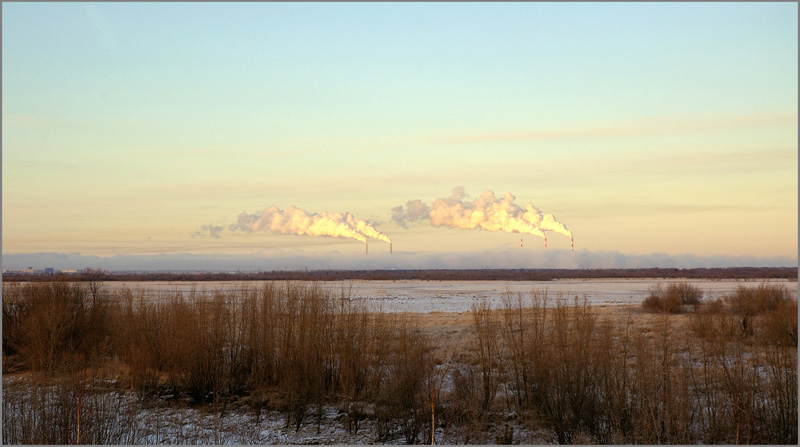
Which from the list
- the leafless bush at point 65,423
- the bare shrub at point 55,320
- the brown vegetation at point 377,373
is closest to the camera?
the leafless bush at point 65,423

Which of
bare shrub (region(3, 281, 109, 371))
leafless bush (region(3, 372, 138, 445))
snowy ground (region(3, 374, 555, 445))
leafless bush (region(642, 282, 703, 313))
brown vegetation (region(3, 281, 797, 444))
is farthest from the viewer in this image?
leafless bush (region(642, 282, 703, 313))

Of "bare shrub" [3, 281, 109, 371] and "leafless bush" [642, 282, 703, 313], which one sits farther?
"leafless bush" [642, 282, 703, 313]

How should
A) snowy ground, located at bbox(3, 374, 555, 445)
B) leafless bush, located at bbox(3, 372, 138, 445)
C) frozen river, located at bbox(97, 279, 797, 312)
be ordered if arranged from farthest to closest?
frozen river, located at bbox(97, 279, 797, 312)
snowy ground, located at bbox(3, 374, 555, 445)
leafless bush, located at bbox(3, 372, 138, 445)

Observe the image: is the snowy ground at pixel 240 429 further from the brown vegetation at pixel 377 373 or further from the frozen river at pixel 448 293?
the frozen river at pixel 448 293

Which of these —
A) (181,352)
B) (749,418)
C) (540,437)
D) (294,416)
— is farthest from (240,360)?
(749,418)

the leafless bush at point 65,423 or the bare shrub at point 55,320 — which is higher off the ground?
the bare shrub at point 55,320

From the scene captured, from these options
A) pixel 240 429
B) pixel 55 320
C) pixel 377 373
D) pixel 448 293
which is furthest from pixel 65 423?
pixel 448 293

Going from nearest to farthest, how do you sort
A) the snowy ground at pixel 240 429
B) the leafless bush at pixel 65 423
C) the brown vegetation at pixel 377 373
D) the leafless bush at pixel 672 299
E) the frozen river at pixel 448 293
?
the leafless bush at pixel 65 423
the brown vegetation at pixel 377 373
the snowy ground at pixel 240 429
the frozen river at pixel 448 293
the leafless bush at pixel 672 299

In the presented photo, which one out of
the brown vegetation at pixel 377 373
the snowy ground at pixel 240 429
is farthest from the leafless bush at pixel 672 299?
the snowy ground at pixel 240 429

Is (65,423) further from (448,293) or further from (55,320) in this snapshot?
(448,293)

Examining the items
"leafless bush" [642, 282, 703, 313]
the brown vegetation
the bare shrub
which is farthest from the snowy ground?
"leafless bush" [642, 282, 703, 313]

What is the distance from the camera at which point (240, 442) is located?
13.5 meters

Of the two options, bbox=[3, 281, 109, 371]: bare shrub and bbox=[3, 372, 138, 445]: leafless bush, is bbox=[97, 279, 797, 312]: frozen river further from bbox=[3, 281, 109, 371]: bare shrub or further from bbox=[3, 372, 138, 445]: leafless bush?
bbox=[3, 372, 138, 445]: leafless bush

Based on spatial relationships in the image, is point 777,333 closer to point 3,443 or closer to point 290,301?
point 290,301
